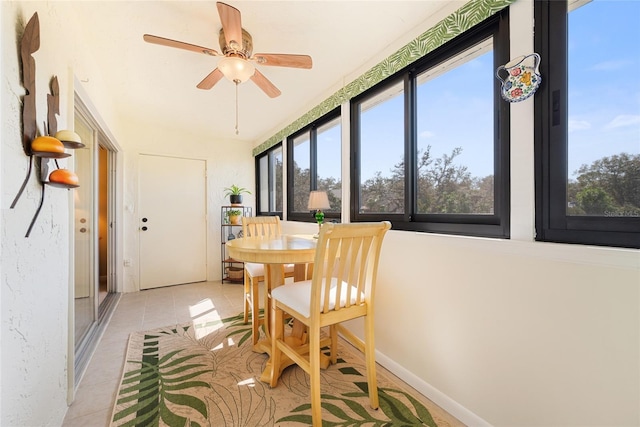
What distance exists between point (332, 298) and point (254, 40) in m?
1.83

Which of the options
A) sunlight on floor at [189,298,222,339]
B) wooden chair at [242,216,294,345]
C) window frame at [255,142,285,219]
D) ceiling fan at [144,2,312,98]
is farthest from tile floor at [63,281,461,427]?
ceiling fan at [144,2,312,98]

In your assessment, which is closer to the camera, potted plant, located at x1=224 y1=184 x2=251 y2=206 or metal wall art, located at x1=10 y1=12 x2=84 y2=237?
metal wall art, located at x1=10 y1=12 x2=84 y2=237

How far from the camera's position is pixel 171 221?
3.78 meters

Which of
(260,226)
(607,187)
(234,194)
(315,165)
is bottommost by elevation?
(260,226)

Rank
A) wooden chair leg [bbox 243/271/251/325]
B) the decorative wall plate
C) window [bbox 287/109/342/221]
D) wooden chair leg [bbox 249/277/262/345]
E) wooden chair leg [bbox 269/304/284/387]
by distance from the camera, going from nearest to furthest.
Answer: the decorative wall plate, wooden chair leg [bbox 269/304/284/387], wooden chair leg [bbox 249/277/262/345], wooden chair leg [bbox 243/271/251/325], window [bbox 287/109/342/221]

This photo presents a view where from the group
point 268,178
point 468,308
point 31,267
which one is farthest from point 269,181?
point 468,308

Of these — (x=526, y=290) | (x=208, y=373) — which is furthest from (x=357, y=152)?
(x=208, y=373)

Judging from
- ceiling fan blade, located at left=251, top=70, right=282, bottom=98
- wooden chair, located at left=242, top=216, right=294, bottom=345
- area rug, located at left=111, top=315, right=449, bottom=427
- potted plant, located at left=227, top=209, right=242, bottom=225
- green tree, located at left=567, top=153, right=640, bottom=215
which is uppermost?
ceiling fan blade, located at left=251, top=70, right=282, bottom=98

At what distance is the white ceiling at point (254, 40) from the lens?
1.54 metres

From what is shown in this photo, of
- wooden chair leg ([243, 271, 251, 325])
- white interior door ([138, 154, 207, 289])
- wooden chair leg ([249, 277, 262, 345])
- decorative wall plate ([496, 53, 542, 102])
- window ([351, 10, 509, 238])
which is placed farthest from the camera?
white interior door ([138, 154, 207, 289])

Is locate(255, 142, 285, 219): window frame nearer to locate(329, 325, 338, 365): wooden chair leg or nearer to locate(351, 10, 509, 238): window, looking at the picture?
locate(351, 10, 509, 238): window

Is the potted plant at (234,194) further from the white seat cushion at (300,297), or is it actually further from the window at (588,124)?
the window at (588,124)

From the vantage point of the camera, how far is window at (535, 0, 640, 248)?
0.97 m

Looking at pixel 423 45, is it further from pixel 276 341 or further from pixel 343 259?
pixel 276 341
